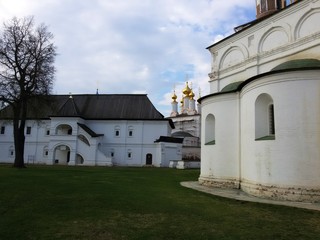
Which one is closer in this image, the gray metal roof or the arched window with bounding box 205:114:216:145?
the arched window with bounding box 205:114:216:145

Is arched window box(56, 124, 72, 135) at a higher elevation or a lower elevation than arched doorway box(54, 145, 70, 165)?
higher

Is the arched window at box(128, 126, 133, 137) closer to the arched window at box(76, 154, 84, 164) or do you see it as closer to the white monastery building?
the arched window at box(76, 154, 84, 164)

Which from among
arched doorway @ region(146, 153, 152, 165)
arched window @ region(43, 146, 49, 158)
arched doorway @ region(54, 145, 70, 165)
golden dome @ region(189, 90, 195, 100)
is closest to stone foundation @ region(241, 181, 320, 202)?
arched doorway @ region(146, 153, 152, 165)

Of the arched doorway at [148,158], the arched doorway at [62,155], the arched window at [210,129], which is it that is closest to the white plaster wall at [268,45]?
the arched window at [210,129]

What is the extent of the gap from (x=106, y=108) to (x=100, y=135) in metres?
4.77

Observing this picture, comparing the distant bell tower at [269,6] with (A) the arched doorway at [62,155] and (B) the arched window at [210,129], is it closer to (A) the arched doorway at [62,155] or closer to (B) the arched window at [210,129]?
(B) the arched window at [210,129]

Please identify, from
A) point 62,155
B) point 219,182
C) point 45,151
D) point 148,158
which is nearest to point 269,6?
point 219,182

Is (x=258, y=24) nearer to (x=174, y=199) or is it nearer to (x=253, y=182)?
(x=253, y=182)

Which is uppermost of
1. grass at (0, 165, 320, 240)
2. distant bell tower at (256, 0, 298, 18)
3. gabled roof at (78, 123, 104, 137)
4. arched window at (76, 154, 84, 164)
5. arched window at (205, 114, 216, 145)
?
distant bell tower at (256, 0, 298, 18)

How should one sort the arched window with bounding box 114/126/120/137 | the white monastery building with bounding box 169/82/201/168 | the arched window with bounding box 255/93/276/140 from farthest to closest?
the white monastery building with bounding box 169/82/201/168 → the arched window with bounding box 114/126/120/137 → the arched window with bounding box 255/93/276/140

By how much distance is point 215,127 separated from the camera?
15289mm

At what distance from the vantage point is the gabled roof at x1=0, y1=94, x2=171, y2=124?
41.2 meters

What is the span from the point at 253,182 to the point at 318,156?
2.76 meters

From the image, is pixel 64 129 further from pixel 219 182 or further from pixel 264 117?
pixel 264 117
